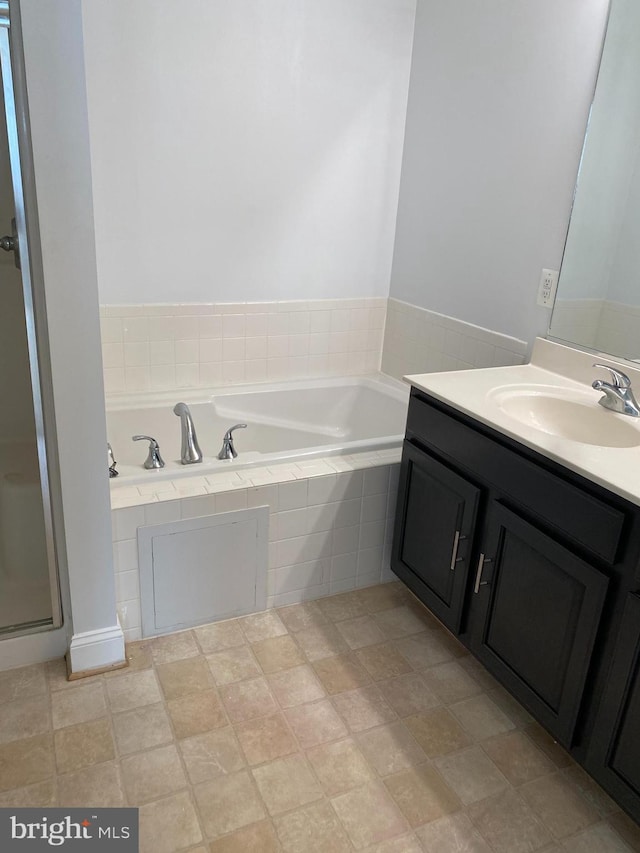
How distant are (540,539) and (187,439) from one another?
133 centimetres

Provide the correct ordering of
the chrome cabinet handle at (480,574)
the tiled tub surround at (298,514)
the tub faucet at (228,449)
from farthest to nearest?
the tub faucet at (228,449) < the tiled tub surround at (298,514) < the chrome cabinet handle at (480,574)

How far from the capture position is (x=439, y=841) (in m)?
1.42

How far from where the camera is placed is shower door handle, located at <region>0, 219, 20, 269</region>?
156 cm

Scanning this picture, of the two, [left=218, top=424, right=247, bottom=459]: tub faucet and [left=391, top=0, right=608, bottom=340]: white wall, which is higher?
[left=391, top=0, right=608, bottom=340]: white wall

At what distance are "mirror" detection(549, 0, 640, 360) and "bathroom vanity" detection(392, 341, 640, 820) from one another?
0.44 ft

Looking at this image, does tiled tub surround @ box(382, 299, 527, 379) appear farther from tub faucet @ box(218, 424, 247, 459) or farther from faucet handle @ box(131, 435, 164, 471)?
faucet handle @ box(131, 435, 164, 471)

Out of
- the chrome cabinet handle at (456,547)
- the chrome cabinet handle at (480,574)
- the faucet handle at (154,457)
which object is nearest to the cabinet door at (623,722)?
the chrome cabinet handle at (480,574)

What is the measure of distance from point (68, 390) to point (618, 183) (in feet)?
5.45

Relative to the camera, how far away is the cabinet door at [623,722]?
4.27 ft

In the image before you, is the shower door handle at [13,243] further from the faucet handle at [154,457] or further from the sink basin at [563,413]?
the sink basin at [563,413]

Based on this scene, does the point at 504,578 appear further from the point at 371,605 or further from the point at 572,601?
the point at 371,605

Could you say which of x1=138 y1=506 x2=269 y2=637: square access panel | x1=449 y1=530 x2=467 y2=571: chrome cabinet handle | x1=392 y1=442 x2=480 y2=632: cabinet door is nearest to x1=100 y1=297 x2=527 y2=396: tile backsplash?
x1=392 y1=442 x2=480 y2=632: cabinet door

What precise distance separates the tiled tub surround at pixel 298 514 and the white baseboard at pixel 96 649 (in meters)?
0.09

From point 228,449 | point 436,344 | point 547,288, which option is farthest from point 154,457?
point 547,288
